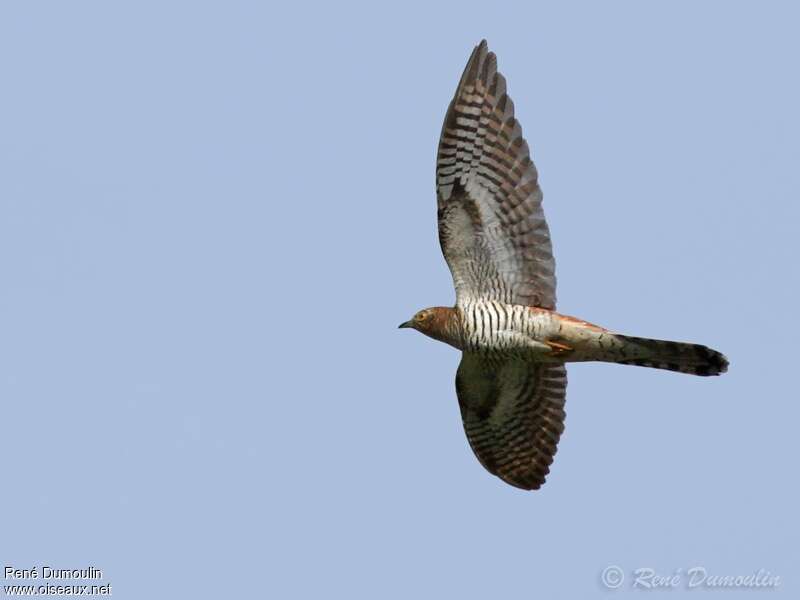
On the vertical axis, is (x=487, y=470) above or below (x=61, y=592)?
above

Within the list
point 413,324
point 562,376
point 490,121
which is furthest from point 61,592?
point 490,121

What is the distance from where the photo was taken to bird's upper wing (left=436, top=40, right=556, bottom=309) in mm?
11625

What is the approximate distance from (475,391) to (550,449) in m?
0.97

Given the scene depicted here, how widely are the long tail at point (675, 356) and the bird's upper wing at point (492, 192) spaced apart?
32.6 inches

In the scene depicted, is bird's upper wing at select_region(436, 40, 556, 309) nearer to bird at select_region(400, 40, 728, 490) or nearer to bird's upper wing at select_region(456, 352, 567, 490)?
bird at select_region(400, 40, 728, 490)

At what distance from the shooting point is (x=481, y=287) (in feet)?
39.1

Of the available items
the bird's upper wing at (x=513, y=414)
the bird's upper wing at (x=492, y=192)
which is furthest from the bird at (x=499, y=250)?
the bird's upper wing at (x=513, y=414)

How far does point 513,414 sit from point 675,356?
2189 millimetres

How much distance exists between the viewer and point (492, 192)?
1169 cm

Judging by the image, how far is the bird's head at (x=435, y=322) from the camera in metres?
12.1

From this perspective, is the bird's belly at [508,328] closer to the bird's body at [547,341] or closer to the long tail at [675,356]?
the bird's body at [547,341]

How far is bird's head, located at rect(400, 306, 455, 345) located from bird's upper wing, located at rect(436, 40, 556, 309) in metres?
0.57

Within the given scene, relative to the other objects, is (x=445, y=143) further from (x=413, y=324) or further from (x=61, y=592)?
(x=61, y=592)

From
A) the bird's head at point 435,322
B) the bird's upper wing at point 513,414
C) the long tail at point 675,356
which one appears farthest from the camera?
the bird's upper wing at point 513,414
